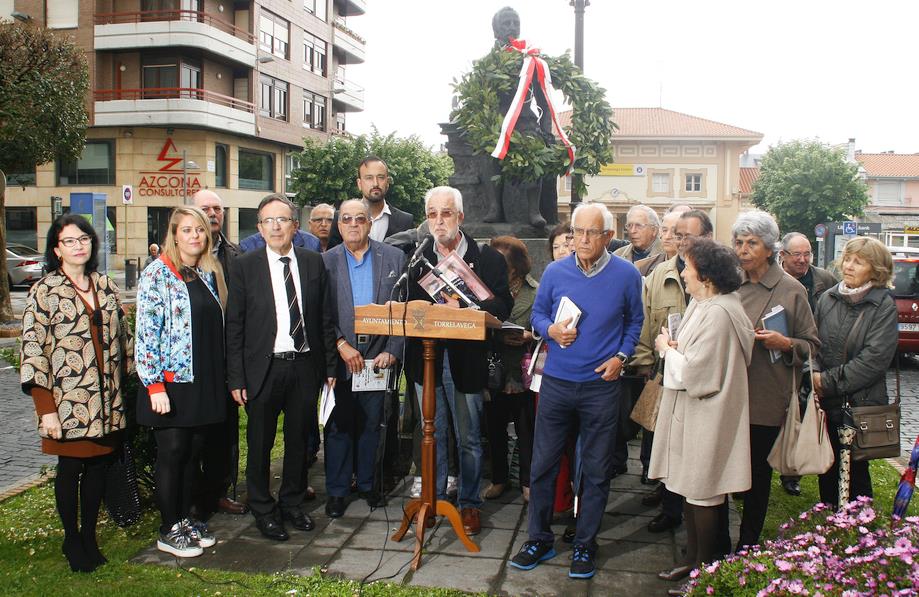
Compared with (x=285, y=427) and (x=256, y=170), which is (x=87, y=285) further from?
(x=256, y=170)

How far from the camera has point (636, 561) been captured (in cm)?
466

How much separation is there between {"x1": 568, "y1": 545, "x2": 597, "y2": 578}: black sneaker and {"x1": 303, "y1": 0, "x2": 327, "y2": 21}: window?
42.6 metres

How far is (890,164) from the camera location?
79500 millimetres

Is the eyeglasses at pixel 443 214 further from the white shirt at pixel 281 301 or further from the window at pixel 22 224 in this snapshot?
the window at pixel 22 224

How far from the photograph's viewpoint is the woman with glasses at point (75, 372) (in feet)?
14.6

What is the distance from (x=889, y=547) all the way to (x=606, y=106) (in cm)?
583

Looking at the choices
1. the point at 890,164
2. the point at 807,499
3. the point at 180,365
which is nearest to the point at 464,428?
the point at 180,365

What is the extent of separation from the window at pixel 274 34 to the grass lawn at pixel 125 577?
3635cm

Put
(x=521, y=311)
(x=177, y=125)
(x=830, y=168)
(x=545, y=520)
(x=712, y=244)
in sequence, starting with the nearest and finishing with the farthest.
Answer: (x=712, y=244), (x=545, y=520), (x=521, y=311), (x=177, y=125), (x=830, y=168)

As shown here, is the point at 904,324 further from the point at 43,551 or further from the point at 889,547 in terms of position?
the point at 43,551

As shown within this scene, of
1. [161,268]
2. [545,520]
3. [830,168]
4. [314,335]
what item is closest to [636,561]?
[545,520]

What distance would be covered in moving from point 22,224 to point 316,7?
745 inches

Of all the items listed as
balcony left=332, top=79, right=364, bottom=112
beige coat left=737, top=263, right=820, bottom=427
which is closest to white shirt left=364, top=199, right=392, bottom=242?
beige coat left=737, top=263, right=820, bottom=427

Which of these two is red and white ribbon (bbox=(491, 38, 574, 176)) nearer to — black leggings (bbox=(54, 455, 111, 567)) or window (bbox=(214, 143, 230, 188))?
black leggings (bbox=(54, 455, 111, 567))
